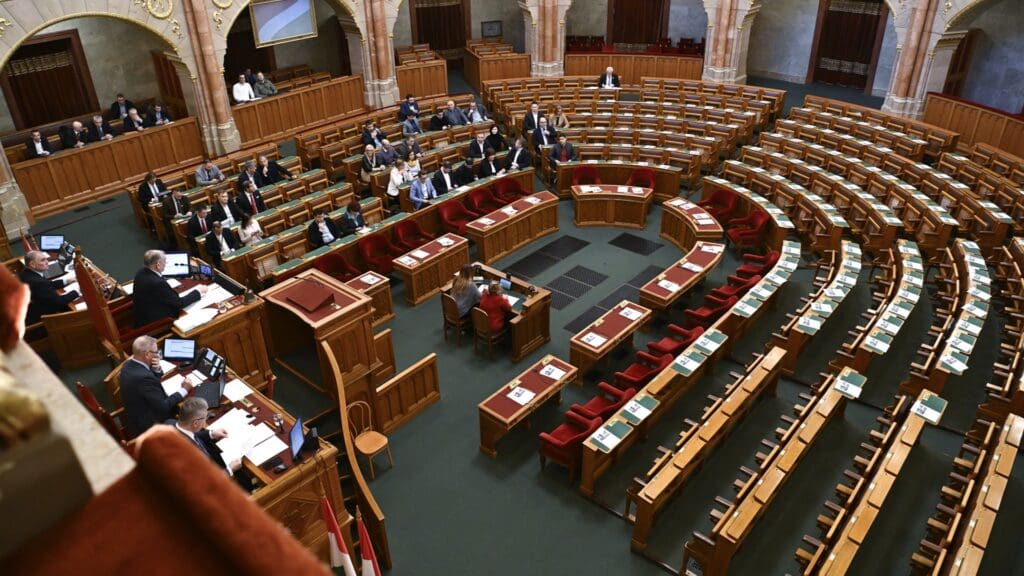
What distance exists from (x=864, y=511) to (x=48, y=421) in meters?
7.17

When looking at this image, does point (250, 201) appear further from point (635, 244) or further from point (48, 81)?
point (48, 81)

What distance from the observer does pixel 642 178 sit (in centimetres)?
1548

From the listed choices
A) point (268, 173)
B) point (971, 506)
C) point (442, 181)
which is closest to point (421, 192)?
point (442, 181)

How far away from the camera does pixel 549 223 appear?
14.6 metres

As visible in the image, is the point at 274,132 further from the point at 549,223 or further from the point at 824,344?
the point at 824,344

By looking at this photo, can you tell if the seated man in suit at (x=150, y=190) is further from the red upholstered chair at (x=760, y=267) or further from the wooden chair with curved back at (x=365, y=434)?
the red upholstered chair at (x=760, y=267)

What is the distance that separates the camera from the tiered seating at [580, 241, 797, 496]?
804 centimetres

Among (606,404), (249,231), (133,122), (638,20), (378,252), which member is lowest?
(606,404)

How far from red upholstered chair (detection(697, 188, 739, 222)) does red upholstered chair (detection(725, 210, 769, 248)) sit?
1.76ft

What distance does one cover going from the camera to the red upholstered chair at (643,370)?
921 centimetres

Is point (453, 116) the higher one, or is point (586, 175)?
point (453, 116)

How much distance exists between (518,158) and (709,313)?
6605 millimetres

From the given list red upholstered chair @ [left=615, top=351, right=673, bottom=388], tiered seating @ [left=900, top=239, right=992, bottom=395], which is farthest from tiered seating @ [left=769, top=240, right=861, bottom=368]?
red upholstered chair @ [left=615, top=351, right=673, bottom=388]

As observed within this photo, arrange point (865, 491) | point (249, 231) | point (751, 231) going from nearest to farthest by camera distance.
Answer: point (865, 491)
point (249, 231)
point (751, 231)
